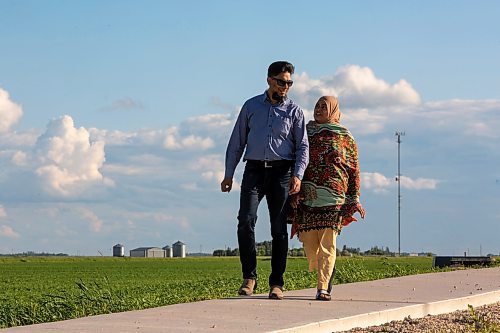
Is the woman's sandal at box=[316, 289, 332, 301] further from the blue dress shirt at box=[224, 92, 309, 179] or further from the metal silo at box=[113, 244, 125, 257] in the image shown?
the metal silo at box=[113, 244, 125, 257]

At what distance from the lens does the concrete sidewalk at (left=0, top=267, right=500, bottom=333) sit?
7.91 meters

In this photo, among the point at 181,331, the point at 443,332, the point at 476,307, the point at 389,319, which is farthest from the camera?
the point at 476,307

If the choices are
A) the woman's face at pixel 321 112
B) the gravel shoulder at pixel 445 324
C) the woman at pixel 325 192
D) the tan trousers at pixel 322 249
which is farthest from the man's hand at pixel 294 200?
the gravel shoulder at pixel 445 324

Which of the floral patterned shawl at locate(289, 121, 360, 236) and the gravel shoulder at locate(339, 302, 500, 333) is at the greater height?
the floral patterned shawl at locate(289, 121, 360, 236)

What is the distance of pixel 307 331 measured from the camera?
790cm

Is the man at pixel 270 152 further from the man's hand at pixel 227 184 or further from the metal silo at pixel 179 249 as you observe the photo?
the metal silo at pixel 179 249

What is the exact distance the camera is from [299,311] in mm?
8977

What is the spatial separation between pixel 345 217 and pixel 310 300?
2.88ft

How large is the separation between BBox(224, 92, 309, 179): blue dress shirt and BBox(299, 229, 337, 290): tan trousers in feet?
2.40

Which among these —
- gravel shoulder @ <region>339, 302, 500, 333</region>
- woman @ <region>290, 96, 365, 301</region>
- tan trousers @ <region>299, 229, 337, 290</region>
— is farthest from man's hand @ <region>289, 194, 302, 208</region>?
gravel shoulder @ <region>339, 302, 500, 333</region>

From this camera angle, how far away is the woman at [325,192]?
10.0m

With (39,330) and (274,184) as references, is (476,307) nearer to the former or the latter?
(274,184)

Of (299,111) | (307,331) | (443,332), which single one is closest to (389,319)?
(443,332)

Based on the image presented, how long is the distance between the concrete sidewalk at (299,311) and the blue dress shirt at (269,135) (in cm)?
129
